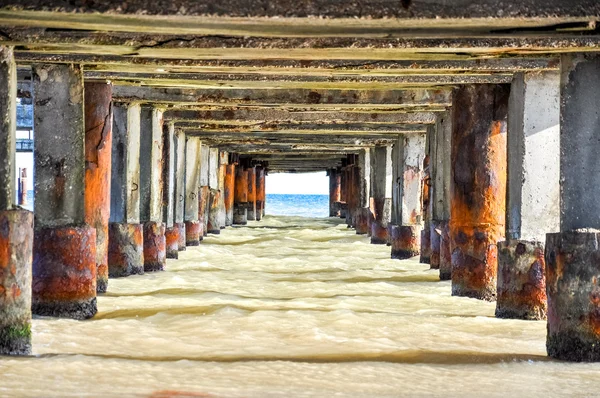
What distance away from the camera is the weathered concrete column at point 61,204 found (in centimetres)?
875

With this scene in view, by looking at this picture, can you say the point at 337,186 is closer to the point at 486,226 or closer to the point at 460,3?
the point at 486,226

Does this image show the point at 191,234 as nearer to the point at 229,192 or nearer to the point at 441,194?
the point at 441,194

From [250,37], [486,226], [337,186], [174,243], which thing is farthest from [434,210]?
[337,186]

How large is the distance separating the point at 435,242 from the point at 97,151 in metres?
5.54

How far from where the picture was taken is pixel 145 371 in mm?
6082

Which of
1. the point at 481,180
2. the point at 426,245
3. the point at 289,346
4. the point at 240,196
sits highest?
the point at 481,180

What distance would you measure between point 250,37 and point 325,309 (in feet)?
11.5

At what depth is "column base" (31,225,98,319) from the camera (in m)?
8.73

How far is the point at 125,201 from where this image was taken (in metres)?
12.9

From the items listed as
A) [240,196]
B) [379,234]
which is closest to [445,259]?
[379,234]

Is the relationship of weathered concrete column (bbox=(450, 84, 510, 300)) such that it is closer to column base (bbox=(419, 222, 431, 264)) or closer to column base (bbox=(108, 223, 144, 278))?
column base (bbox=(108, 223, 144, 278))

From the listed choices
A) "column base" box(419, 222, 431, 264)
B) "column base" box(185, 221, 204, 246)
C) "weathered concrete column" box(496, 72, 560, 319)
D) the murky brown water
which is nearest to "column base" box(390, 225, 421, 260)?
"column base" box(419, 222, 431, 264)

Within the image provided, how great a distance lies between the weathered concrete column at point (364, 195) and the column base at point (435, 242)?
31.0ft

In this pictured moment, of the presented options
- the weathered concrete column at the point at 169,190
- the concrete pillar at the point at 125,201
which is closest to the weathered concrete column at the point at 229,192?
the weathered concrete column at the point at 169,190
